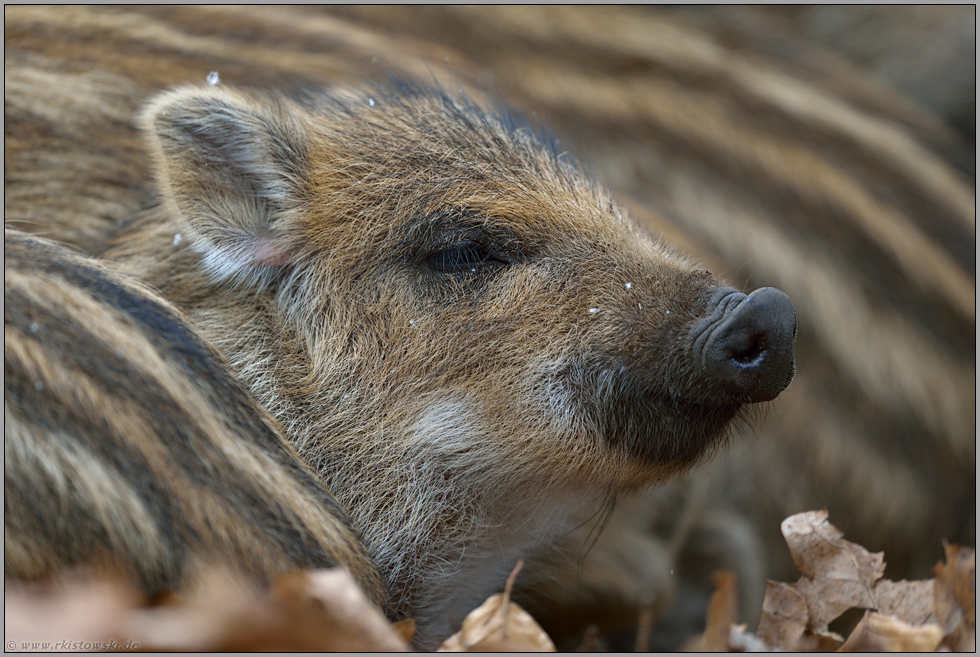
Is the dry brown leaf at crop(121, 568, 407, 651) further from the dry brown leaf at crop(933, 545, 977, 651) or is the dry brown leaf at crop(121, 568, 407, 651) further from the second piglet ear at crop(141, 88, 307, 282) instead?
the second piglet ear at crop(141, 88, 307, 282)

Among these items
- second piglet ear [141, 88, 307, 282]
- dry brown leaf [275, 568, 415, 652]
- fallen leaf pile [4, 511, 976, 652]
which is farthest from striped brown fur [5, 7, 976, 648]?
dry brown leaf [275, 568, 415, 652]

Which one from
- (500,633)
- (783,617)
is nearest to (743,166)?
(783,617)

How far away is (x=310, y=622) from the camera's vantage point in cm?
135

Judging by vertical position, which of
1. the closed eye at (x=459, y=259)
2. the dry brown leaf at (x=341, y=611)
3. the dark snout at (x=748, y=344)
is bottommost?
the dry brown leaf at (x=341, y=611)

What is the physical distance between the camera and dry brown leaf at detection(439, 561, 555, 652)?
158 centimetres

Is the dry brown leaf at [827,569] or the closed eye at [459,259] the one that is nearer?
the dry brown leaf at [827,569]

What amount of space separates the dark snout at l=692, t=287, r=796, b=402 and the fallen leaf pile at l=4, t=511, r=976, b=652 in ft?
1.46

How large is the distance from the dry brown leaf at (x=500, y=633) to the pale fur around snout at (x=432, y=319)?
1.77 ft

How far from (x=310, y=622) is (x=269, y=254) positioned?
125 centimetres

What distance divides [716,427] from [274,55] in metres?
2.13

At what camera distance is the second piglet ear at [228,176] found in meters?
2.37

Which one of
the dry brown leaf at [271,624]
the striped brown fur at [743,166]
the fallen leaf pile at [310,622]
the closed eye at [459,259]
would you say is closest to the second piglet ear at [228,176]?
the closed eye at [459,259]

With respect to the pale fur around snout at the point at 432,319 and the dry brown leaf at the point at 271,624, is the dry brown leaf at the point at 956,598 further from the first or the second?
the dry brown leaf at the point at 271,624

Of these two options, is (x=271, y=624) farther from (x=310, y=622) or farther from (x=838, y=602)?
(x=838, y=602)
